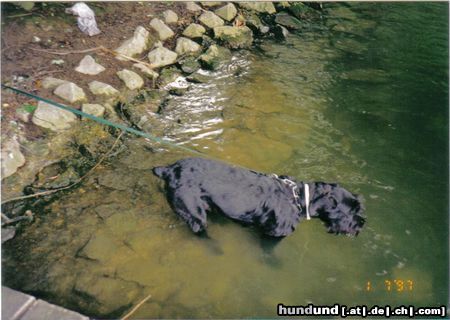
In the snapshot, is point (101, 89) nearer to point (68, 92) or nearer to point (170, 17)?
point (68, 92)

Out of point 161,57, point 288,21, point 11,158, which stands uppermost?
point 288,21

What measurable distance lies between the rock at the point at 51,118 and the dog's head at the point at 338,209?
9.12 ft

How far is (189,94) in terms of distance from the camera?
5.16 m

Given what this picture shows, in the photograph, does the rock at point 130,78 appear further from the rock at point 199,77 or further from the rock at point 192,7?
the rock at point 192,7

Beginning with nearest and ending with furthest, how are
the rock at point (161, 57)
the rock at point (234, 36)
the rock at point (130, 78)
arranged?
the rock at point (130, 78) → the rock at point (161, 57) → the rock at point (234, 36)

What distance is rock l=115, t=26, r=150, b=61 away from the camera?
206 inches

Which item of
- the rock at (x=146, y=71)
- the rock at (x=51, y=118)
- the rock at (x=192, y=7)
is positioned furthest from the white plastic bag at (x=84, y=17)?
the rock at (x=192, y=7)

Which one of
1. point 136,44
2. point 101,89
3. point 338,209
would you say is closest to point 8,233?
point 101,89

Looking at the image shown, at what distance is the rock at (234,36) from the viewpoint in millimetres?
6094

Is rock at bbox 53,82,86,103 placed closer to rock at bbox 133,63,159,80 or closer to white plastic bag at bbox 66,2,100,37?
rock at bbox 133,63,159,80

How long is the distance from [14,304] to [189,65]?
3852 mm

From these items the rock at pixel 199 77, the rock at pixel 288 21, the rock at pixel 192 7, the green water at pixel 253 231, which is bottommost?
the green water at pixel 253 231

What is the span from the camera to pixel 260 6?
23.0ft

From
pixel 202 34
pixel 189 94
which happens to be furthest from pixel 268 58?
pixel 189 94
